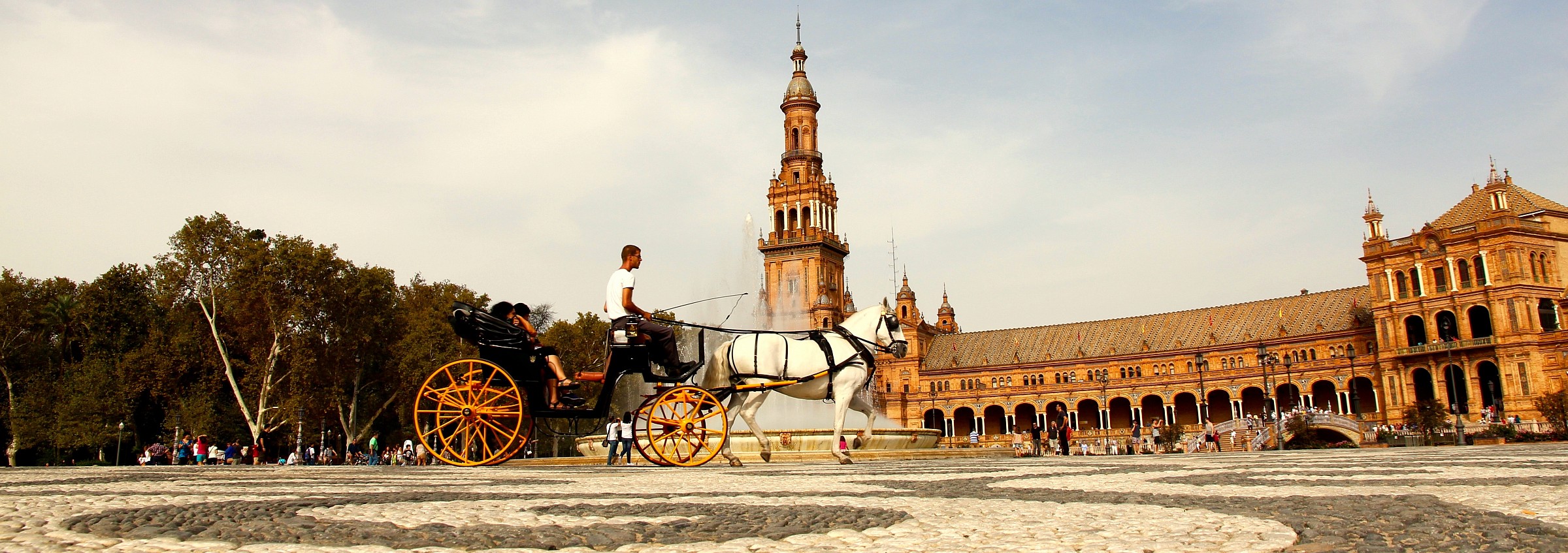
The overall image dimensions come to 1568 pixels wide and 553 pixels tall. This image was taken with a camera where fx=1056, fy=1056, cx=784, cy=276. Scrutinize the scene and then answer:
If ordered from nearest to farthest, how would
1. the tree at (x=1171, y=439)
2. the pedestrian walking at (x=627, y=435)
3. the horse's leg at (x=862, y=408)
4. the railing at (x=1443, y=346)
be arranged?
the horse's leg at (x=862, y=408) → the pedestrian walking at (x=627, y=435) → the tree at (x=1171, y=439) → the railing at (x=1443, y=346)

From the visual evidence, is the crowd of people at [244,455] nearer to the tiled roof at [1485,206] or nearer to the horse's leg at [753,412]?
the horse's leg at [753,412]

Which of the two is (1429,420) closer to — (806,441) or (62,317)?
(806,441)

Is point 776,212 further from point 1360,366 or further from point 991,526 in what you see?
point 991,526

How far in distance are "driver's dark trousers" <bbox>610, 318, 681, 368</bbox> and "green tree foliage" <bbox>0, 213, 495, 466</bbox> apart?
90.0ft

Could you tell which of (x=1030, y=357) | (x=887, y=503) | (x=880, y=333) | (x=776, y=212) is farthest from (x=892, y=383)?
(x=887, y=503)

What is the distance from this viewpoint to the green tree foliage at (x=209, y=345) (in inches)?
1369

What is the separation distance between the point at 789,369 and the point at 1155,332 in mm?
71457

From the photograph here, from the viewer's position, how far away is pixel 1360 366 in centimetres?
6519

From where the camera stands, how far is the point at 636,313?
9836 mm

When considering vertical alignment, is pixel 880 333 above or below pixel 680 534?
above

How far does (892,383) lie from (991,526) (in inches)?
3271

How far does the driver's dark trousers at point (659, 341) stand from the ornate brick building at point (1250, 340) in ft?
107

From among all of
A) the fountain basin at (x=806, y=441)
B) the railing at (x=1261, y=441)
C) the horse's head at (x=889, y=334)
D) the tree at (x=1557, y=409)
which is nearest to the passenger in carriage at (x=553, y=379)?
Answer: the horse's head at (x=889, y=334)

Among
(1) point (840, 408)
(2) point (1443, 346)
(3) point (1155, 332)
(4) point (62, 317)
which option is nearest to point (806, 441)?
(1) point (840, 408)
